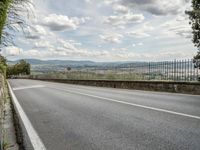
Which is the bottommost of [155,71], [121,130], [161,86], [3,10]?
[121,130]

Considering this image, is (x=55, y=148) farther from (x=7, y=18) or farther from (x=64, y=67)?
(x=64, y=67)

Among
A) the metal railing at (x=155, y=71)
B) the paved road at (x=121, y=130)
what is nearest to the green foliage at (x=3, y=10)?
the paved road at (x=121, y=130)

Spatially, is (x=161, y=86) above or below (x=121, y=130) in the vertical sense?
above

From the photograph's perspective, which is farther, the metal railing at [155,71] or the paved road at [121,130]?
the metal railing at [155,71]

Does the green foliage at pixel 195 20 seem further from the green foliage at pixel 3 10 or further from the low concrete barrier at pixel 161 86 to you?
Result: the green foliage at pixel 3 10

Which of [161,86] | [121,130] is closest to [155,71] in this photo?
[161,86]

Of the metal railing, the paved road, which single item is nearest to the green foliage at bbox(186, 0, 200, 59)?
the metal railing

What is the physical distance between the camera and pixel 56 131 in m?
6.49

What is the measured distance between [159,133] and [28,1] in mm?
3943

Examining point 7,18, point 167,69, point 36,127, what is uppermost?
point 7,18

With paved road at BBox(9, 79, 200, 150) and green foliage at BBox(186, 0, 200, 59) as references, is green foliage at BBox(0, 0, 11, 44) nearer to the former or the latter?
paved road at BBox(9, 79, 200, 150)

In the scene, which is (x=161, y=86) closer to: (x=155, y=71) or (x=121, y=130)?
(x=155, y=71)

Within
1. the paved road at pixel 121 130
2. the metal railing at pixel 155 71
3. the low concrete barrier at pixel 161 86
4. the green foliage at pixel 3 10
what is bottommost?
the paved road at pixel 121 130

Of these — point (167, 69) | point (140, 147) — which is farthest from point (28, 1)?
point (167, 69)
